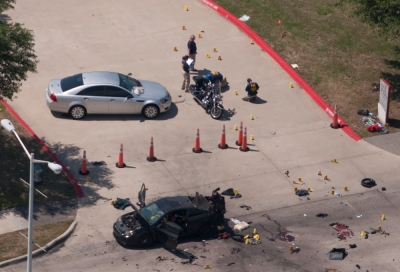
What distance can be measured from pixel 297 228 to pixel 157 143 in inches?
257

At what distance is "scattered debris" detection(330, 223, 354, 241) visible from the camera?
75.2 ft

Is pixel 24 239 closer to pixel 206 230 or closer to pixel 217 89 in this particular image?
pixel 206 230

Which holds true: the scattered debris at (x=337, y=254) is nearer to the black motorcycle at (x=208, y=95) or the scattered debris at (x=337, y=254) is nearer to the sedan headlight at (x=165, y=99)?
the black motorcycle at (x=208, y=95)

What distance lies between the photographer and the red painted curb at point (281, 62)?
29111 millimetres

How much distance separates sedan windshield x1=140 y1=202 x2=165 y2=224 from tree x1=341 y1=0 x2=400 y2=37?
38.6ft

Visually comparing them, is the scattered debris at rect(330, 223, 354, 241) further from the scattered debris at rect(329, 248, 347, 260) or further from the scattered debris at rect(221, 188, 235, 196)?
the scattered debris at rect(221, 188, 235, 196)

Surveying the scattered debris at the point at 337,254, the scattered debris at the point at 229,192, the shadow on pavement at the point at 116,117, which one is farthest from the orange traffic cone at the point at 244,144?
the scattered debris at the point at 337,254

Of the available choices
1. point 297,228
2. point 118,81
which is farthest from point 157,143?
point 297,228

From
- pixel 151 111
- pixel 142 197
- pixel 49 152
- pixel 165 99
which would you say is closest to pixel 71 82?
pixel 151 111

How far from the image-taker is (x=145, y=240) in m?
Answer: 22.0

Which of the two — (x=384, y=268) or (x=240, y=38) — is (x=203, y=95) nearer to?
(x=240, y=38)

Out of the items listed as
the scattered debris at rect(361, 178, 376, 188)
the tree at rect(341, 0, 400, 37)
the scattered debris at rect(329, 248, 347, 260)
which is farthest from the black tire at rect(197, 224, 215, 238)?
the tree at rect(341, 0, 400, 37)

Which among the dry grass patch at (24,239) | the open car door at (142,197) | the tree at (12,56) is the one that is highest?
the tree at (12,56)

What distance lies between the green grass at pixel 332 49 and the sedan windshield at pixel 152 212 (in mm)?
9560
